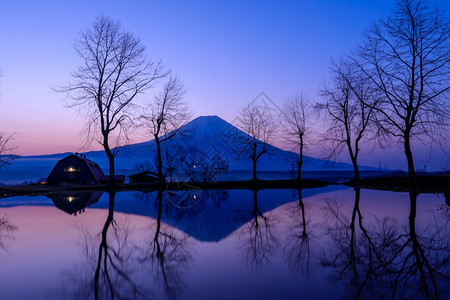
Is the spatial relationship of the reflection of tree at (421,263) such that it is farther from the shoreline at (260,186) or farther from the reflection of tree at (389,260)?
the shoreline at (260,186)

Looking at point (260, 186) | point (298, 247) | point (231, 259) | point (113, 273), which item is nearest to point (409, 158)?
point (260, 186)

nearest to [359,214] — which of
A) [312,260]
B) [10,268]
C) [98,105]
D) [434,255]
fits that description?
[434,255]

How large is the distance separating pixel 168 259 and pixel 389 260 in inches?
132

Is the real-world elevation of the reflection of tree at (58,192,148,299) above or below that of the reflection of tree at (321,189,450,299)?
below

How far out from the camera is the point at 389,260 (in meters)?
4.70

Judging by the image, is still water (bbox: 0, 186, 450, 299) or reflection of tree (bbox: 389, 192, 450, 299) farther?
still water (bbox: 0, 186, 450, 299)

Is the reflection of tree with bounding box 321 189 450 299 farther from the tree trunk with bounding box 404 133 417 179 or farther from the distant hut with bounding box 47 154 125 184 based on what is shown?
the distant hut with bounding box 47 154 125 184

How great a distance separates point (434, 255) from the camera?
16.1ft

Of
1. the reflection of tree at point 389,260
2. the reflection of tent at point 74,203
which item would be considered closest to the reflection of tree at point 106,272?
the reflection of tree at point 389,260

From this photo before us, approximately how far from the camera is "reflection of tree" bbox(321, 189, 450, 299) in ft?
12.0

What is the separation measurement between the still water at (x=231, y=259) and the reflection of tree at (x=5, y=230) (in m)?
0.03

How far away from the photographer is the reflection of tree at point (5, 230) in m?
6.62

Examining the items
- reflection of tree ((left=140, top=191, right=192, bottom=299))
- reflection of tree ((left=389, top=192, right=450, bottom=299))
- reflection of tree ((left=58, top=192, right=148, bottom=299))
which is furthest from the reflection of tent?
reflection of tree ((left=389, top=192, right=450, bottom=299))

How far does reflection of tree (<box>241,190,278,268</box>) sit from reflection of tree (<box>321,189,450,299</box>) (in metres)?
0.96
